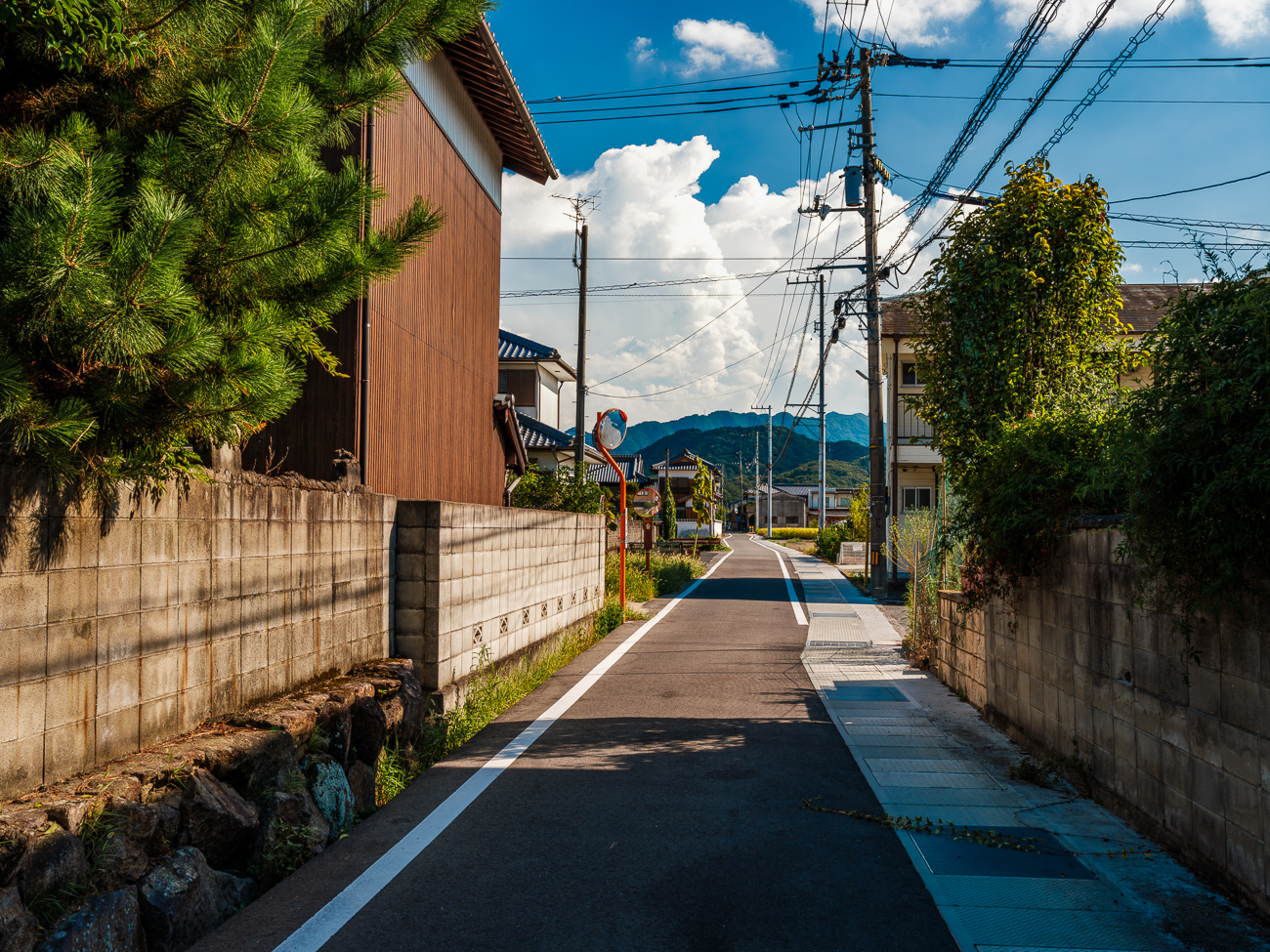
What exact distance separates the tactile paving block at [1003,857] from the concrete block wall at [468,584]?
3.94 m

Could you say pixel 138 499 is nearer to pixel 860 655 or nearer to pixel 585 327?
pixel 860 655

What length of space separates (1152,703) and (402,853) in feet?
13.3

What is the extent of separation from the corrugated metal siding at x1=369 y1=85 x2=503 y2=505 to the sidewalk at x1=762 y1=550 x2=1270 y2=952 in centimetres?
608

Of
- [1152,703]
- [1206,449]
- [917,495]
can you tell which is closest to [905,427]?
[917,495]

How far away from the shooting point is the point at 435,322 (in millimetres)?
11062

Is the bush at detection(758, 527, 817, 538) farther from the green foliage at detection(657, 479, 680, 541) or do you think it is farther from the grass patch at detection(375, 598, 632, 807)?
the grass patch at detection(375, 598, 632, 807)

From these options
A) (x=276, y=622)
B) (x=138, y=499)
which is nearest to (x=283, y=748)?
(x=276, y=622)

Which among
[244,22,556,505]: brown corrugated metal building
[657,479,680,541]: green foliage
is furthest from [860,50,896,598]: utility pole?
[657,479,680,541]: green foliage

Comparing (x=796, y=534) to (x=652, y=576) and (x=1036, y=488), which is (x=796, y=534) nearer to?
(x=652, y=576)

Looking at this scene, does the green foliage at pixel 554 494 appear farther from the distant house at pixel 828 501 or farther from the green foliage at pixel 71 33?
the distant house at pixel 828 501

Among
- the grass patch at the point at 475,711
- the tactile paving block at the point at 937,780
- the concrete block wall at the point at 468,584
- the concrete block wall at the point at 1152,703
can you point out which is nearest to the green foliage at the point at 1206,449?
the concrete block wall at the point at 1152,703

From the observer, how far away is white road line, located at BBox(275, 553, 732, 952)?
3.36 meters

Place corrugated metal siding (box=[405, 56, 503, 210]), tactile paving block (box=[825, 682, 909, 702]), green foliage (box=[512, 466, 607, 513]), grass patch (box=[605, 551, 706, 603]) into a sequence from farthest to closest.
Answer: grass patch (box=[605, 551, 706, 603])
green foliage (box=[512, 466, 607, 513])
corrugated metal siding (box=[405, 56, 503, 210])
tactile paving block (box=[825, 682, 909, 702])

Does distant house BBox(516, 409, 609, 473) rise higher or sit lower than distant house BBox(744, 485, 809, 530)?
higher
